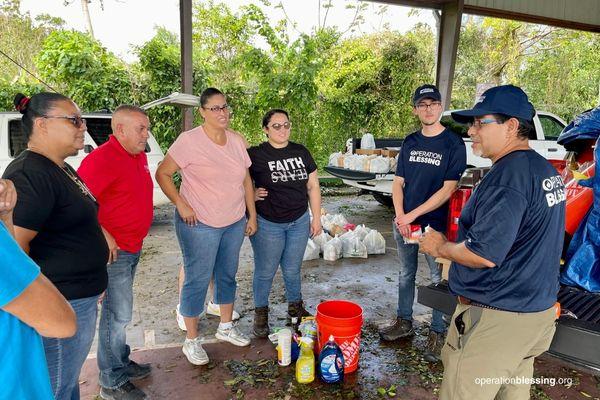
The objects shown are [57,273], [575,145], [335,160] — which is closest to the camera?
[57,273]

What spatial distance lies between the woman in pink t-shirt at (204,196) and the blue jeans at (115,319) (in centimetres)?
46

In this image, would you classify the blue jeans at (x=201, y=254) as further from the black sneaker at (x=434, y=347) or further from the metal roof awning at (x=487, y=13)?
the metal roof awning at (x=487, y=13)

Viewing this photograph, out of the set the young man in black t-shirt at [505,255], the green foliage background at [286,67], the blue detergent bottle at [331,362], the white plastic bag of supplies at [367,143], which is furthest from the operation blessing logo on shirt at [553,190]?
the green foliage background at [286,67]

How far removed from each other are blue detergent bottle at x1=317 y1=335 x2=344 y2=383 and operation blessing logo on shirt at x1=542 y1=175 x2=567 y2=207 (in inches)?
68.8

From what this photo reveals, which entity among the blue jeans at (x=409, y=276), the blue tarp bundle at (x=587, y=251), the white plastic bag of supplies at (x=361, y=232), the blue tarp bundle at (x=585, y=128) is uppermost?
the blue tarp bundle at (x=585, y=128)

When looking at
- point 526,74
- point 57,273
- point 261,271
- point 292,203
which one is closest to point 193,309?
point 261,271

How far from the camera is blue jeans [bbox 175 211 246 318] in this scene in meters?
3.06

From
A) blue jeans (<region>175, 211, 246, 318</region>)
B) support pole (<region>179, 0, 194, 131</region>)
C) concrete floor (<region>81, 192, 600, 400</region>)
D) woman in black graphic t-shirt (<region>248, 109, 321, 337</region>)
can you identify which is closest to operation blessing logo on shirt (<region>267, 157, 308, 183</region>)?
woman in black graphic t-shirt (<region>248, 109, 321, 337</region>)

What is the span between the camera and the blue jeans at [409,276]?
329 centimetres

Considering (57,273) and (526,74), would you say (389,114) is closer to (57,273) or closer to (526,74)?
(526,74)

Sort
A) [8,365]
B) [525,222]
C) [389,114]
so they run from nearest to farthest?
[8,365] < [525,222] < [389,114]

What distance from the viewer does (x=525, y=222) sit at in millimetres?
1679

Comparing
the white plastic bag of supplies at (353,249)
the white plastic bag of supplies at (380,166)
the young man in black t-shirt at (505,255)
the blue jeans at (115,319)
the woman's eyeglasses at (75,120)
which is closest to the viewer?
the young man in black t-shirt at (505,255)

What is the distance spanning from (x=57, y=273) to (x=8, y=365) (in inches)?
33.3
